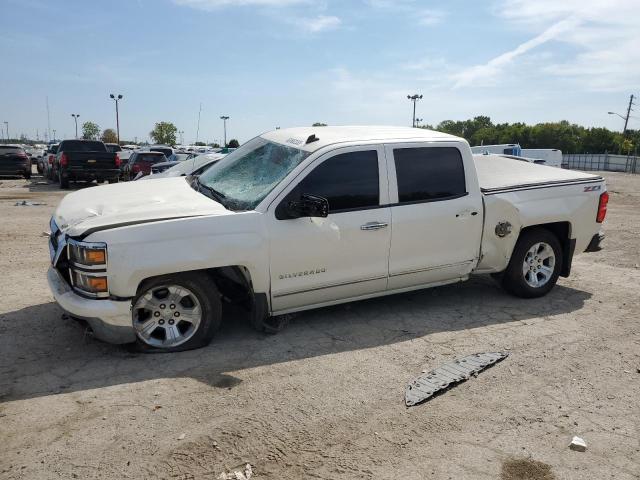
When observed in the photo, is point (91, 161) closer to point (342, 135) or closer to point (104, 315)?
point (342, 135)

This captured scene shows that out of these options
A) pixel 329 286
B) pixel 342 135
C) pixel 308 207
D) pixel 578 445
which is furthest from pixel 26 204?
pixel 578 445

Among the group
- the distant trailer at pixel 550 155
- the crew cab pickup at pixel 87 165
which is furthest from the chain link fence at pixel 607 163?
the crew cab pickup at pixel 87 165

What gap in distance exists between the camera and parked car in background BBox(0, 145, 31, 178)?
23734 mm

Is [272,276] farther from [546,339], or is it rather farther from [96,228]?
[546,339]

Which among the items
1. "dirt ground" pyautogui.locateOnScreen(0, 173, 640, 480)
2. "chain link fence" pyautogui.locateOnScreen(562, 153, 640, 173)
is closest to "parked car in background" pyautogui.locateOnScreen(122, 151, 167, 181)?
"dirt ground" pyautogui.locateOnScreen(0, 173, 640, 480)

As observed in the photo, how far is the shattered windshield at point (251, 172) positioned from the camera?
4.82 meters

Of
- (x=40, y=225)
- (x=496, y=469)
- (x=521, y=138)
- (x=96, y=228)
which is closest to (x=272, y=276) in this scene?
(x=96, y=228)

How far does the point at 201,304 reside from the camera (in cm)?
452

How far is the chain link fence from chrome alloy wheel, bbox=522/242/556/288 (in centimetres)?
6206

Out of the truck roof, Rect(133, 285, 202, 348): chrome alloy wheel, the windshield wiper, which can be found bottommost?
Rect(133, 285, 202, 348): chrome alloy wheel

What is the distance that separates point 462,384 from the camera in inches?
163

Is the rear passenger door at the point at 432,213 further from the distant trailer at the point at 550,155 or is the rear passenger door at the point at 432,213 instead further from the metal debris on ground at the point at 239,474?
the distant trailer at the point at 550,155

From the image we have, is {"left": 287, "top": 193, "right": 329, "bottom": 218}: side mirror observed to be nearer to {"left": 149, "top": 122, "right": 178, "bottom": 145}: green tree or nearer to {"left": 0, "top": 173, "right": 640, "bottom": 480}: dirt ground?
{"left": 0, "top": 173, "right": 640, "bottom": 480}: dirt ground

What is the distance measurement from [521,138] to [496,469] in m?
104
